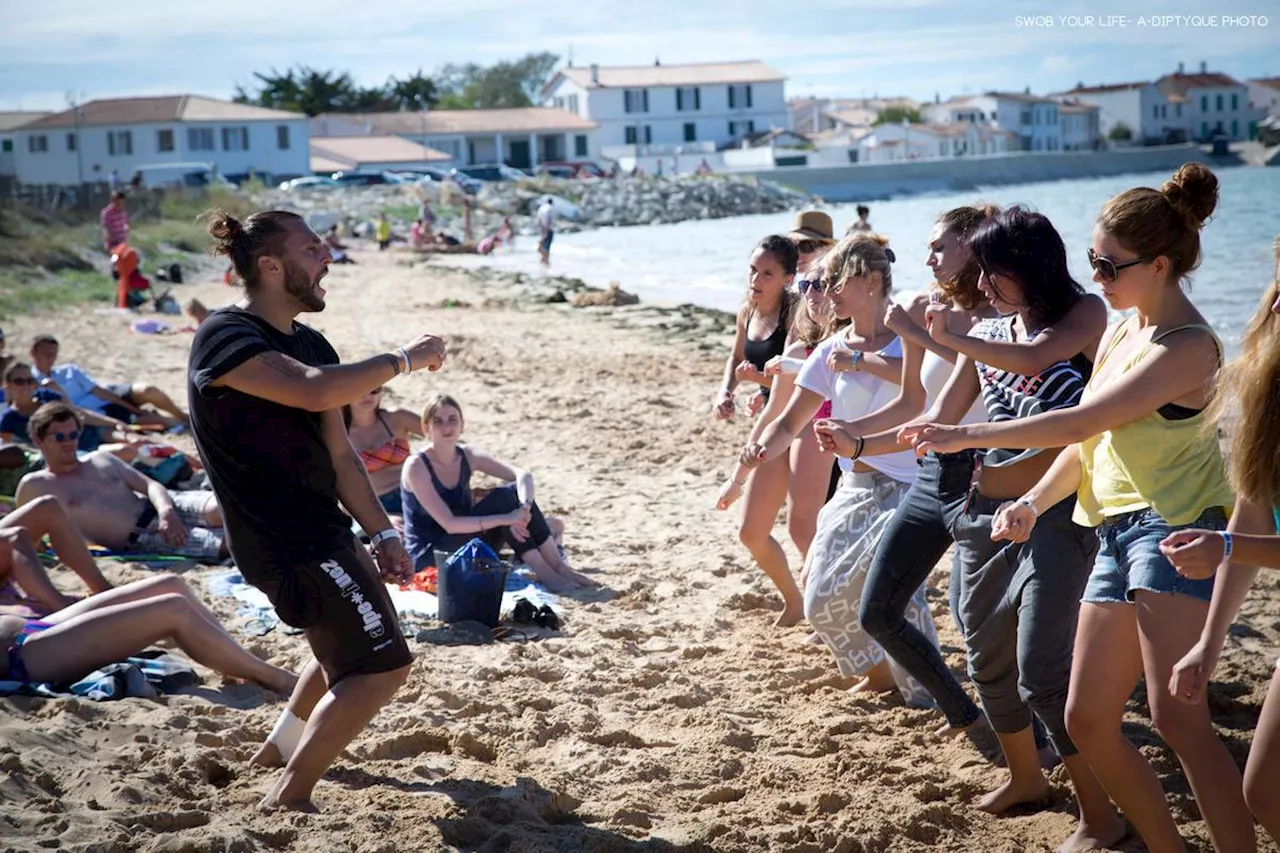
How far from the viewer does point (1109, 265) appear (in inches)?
132

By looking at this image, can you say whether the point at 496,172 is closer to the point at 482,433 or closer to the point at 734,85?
the point at 734,85

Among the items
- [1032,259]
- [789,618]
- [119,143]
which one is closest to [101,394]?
[789,618]

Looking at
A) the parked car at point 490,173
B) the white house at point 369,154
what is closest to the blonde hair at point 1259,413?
the parked car at point 490,173

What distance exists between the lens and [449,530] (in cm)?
688

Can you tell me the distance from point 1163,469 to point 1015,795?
1.41 metres

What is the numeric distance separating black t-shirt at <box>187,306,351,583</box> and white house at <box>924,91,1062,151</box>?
386 feet

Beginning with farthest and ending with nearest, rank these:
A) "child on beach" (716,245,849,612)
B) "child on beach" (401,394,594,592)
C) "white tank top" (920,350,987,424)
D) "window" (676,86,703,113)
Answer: "window" (676,86,703,113)
"child on beach" (401,394,594,592)
"child on beach" (716,245,849,612)
"white tank top" (920,350,987,424)

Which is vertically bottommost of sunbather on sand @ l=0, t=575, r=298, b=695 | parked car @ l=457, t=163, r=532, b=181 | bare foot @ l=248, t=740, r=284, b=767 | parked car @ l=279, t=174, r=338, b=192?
bare foot @ l=248, t=740, r=284, b=767

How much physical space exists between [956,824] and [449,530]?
3492 mm

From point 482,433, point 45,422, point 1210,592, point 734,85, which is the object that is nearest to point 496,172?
point 734,85

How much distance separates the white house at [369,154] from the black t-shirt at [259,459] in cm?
7331

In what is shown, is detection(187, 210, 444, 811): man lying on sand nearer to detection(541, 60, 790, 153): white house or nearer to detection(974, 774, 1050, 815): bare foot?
detection(974, 774, 1050, 815): bare foot

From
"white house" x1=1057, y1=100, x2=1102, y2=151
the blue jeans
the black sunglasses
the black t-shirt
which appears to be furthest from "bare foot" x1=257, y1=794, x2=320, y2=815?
"white house" x1=1057, y1=100, x2=1102, y2=151

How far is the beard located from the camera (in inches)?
153
